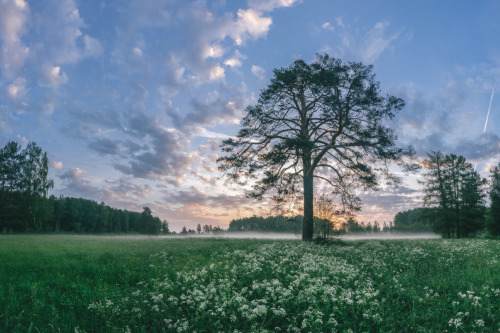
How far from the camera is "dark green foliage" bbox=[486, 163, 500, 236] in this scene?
4397 centimetres

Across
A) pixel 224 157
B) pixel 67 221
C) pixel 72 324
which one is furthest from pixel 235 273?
pixel 67 221

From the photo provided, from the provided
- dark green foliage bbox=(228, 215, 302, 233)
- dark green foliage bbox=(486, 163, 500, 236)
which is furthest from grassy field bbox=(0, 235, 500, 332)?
dark green foliage bbox=(228, 215, 302, 233)

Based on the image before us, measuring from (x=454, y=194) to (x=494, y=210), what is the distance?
5.95m

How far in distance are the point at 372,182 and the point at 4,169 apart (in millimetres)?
59196

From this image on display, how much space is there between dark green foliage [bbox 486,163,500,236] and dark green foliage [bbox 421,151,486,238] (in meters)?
1.24

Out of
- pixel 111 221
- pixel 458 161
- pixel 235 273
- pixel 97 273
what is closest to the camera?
pixel 235 273

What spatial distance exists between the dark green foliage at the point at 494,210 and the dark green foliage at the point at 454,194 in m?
1.24

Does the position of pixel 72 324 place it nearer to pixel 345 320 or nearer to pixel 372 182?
pixel 345 320

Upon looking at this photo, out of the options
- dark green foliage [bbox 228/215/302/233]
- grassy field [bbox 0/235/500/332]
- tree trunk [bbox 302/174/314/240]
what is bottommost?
dark green foliage [bbox 228/215/302/233]

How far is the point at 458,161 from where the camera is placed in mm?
46125

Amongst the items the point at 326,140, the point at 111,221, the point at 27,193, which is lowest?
the point at 111,221

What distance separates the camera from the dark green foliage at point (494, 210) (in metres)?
44.0

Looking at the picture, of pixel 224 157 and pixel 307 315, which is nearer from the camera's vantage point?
pixel 307 315

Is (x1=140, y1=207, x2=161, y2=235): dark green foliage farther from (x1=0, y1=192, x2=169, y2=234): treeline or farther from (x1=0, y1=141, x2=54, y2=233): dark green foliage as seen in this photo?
(x1=0, y1=141, x2=54, y2=233): dark green foliage
